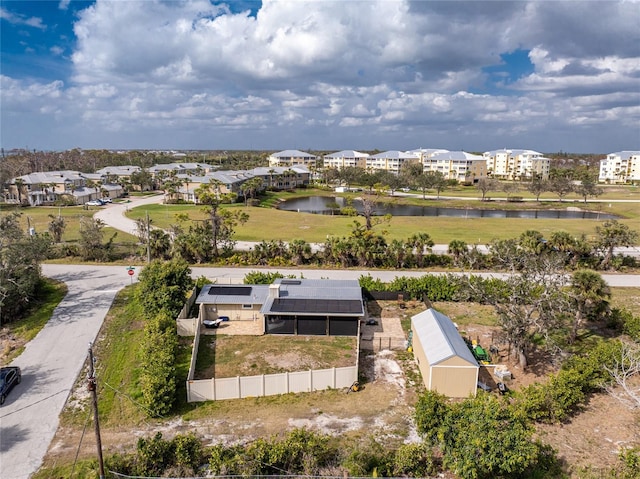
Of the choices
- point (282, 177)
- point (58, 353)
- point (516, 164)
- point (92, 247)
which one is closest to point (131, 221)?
point (92, 247)

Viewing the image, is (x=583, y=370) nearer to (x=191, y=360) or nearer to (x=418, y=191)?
(x=191, y=360)

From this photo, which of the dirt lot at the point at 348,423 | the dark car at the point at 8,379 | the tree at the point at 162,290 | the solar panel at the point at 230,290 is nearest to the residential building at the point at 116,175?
the solar panel at the point at 230,290

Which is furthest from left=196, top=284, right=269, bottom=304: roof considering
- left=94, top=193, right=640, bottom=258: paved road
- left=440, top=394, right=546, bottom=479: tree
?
left=440, top=394, right=546, bottom=479: tree

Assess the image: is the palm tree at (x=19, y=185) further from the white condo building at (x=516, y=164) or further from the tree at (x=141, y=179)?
the white condo building at (x=516, y=164)

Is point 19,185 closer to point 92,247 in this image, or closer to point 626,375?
point 92,247

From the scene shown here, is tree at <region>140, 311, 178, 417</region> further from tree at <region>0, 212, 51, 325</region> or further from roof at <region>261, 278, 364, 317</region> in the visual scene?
tree at <region>0, 212, 51, 325</region>

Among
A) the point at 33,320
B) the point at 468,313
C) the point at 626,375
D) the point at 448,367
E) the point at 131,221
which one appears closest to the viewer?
the point at 626,375

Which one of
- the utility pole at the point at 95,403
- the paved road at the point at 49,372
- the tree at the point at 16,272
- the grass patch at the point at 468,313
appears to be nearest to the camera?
the utility pole at the point at 95,403
